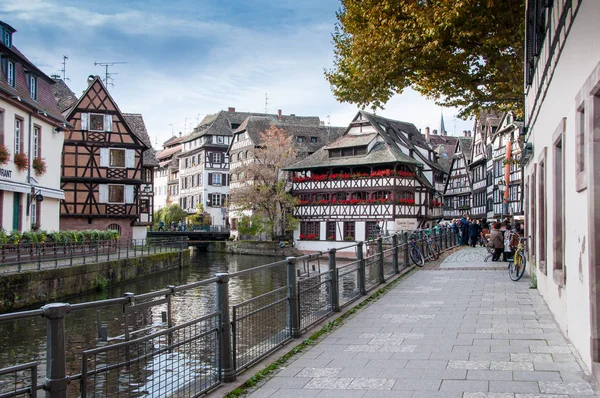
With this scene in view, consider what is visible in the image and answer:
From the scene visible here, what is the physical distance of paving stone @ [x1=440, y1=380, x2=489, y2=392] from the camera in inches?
249

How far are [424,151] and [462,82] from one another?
41.9m

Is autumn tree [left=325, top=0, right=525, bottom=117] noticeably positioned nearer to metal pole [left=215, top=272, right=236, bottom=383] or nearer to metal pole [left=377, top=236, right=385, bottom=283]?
metal pole [left=377, top=236, right=385, bottom=283]

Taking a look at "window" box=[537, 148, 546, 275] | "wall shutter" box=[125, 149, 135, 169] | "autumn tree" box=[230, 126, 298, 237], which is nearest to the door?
"wall shutter" box=[125, 149, 135, 169]

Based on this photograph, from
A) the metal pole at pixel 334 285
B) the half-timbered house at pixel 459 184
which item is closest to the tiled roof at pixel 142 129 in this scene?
the half-timbered house at pixel 459 184

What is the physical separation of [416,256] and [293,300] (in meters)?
12.3

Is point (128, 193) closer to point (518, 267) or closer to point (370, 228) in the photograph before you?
point (370, 228)

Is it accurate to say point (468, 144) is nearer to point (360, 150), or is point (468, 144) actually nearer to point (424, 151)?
point (424, 151)

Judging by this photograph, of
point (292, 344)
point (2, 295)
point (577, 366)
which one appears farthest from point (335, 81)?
point (577, 366)

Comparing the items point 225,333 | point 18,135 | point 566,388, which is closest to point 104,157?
point 18,135

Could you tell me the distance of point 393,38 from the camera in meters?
18.8

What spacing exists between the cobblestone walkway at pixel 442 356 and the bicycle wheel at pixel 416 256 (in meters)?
8.02

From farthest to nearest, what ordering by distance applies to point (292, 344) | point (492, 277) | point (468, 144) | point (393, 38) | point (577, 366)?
point (468, 144)
point (393, 38)
point (492, 277)
point (292, 344)
point (577, 366)

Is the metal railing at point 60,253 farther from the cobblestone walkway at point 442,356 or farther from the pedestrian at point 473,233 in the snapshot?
the pedestrian at point 473,233

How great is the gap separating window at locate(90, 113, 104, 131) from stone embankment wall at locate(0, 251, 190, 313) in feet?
42.8
